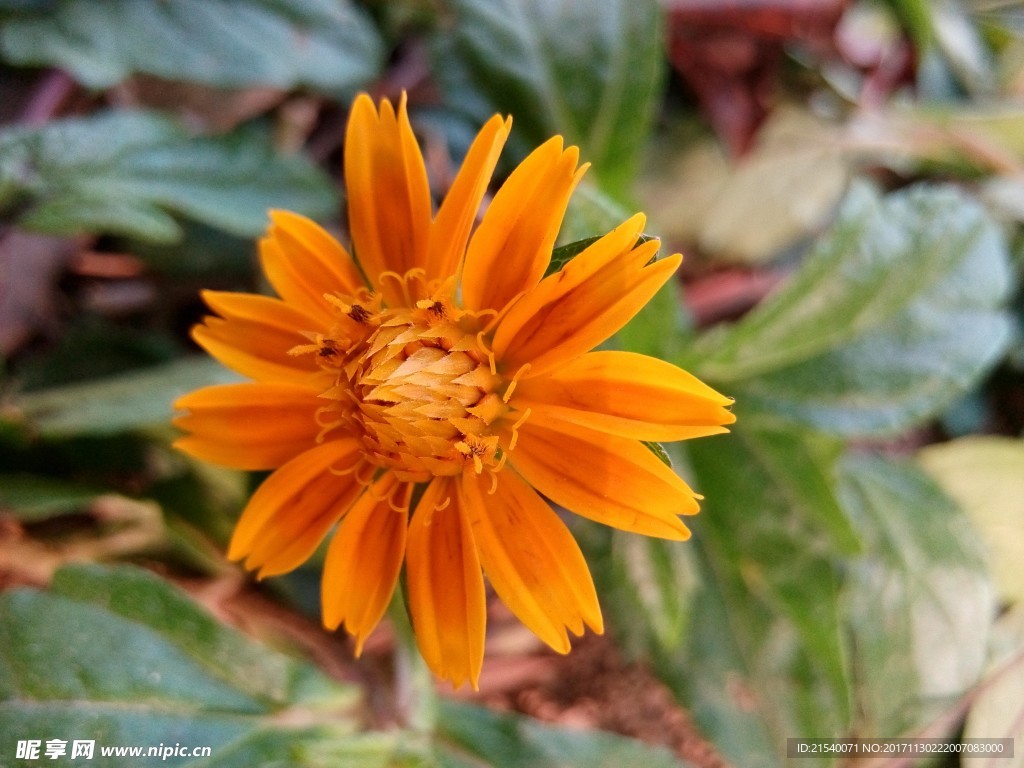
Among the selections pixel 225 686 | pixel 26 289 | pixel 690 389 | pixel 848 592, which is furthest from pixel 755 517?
pixel 26 289

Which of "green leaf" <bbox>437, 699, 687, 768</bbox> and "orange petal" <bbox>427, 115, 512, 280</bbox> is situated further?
"green leaf" <bbox>437, 699, 687, 768</bbox>

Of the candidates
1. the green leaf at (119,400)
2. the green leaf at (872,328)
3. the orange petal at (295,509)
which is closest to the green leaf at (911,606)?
the green leaf at (872,328)

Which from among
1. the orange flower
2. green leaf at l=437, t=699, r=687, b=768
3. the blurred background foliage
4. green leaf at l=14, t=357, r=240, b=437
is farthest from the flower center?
green leaf at l=437, t=699, r=687, b=768

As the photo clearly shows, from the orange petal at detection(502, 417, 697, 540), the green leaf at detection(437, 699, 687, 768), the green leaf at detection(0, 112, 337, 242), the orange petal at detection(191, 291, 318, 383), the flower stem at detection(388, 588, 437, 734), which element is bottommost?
the green leaf at detection(437, 699, 687, 768)

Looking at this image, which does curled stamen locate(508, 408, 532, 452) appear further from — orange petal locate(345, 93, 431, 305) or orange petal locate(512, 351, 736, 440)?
orange petal locate(345, 93, 431, 305)

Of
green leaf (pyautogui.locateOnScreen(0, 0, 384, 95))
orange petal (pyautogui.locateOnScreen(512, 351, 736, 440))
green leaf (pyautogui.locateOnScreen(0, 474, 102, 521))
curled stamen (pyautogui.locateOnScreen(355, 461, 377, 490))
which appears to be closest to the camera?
orange petal (pyautogui.locateOnScreen(512, 351, 736, 440))

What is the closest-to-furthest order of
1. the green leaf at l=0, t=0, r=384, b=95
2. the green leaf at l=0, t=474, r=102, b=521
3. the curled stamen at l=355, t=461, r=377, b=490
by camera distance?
the curled stamen at l=355, t=461, r=377, b=490 → the green leaf at l=0, t=474, r=102, b=521 → the green leaf at l=0, t=0, r=384, b=95

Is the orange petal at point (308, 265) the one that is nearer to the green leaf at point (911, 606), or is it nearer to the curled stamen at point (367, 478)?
the curled stamen at point (367, 478)

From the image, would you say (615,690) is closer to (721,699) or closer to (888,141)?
(721,699)
